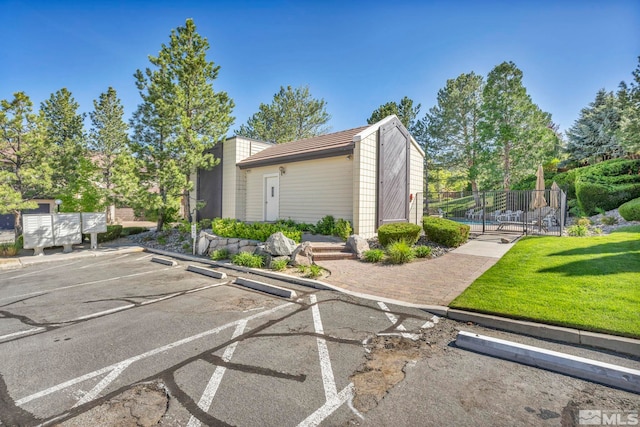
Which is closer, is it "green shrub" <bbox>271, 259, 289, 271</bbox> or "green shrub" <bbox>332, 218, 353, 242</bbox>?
"green shrub" <bbox>271, 259, 289, 271</bbox>

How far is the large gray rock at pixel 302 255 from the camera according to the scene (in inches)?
331

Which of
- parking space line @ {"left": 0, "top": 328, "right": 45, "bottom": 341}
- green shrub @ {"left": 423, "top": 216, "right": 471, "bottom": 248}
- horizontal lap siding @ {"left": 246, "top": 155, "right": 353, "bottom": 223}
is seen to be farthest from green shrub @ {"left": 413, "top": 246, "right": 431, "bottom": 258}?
parking space line @ {"left": 0, "top": 328, "right": 45, "bottom": 341}

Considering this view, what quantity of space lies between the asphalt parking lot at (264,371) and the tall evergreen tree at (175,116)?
8697mm

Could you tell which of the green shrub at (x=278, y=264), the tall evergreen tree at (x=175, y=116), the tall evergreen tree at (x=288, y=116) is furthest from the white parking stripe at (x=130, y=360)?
the tall evergreen tree at (x=288, y=116)

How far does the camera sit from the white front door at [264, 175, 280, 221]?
44.3 ft

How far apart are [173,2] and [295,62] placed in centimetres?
918

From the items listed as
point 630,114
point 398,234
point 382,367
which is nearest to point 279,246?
point 398,234

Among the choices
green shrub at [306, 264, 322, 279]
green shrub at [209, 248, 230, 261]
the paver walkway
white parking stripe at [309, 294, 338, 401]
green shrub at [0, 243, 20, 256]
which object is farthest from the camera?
green shrub at [0, 243, 20, 256]

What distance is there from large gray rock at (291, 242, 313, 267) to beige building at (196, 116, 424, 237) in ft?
8.67

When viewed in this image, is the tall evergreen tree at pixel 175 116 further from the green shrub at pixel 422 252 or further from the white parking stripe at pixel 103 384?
the white parking stripe at pixel 103 384

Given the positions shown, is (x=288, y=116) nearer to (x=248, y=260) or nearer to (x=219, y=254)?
(x=219, y=254)

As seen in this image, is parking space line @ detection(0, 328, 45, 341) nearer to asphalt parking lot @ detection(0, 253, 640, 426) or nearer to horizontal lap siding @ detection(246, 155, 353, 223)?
asphalt parking lot @ detection(0, 253, 640, 426)

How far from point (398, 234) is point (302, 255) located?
3395mm

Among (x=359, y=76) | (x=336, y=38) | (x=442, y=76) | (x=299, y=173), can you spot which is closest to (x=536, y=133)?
(x=442, y=76)
